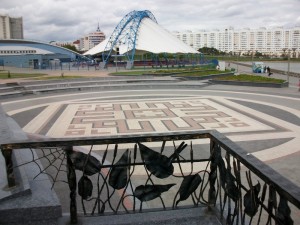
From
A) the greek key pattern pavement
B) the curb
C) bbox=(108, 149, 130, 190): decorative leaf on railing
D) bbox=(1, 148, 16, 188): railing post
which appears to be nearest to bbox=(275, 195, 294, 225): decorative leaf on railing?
bbox=(108, 149, 130, 190): decorative leaf on railing

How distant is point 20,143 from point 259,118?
9283 mm

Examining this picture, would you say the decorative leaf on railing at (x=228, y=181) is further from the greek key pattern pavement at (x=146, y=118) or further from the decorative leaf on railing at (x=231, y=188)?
the greek key pattern pavement at (x=146, y=118)

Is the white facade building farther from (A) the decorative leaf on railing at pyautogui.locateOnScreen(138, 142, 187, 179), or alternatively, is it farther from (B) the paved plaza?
(A) the decorative leaf on railing at pyautogui.locateOnScreen(138, 142, 187, 179)

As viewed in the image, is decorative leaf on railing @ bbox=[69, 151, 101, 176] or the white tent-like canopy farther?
the white tent-like canopy

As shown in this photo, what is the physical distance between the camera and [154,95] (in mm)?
16484

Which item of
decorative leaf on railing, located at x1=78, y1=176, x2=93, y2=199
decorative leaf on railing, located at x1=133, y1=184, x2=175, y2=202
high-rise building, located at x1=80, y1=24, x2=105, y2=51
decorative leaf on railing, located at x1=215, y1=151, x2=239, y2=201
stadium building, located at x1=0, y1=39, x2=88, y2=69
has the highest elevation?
high-rise building, located at x1=80, y1=24, x2=105, y2=51

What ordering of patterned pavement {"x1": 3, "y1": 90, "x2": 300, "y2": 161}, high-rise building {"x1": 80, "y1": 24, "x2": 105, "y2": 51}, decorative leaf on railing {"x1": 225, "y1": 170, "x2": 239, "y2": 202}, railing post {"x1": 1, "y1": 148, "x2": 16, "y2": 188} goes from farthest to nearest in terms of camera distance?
A: high-rise building {"x1": 80, "y1": 24, "x2": 105, "y2": 51} → patterned pavement {"x1": 3, "y1": 90, "x2": 300, "y2": 161} → railing post {"x1": 1, "y1": 148, "x2": 16, "y2": 188} → decorative leaf on railing {"x1": 225, "y1": 170, "x2": 239, "y2": 202}

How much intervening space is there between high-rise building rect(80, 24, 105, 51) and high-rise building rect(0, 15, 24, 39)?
25687 millimetres

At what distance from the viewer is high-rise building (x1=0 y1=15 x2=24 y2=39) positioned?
95.6 meters

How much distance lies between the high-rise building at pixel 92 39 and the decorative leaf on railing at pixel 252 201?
11930cm

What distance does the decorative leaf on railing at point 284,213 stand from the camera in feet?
5.83

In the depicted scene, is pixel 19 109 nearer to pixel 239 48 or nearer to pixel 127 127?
pixel 127 127

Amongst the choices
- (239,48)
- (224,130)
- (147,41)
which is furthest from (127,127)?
(239,48)

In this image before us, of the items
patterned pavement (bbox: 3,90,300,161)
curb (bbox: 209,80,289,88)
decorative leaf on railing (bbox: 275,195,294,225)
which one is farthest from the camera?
curb (bbox: 209,80,289,88)
